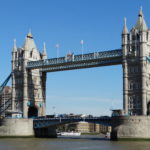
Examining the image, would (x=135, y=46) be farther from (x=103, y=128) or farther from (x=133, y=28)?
(x=103, y=128)

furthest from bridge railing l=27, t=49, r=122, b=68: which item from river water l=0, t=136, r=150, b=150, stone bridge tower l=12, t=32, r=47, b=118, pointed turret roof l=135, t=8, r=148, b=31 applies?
river water l=0, t=136, r=150, b=150

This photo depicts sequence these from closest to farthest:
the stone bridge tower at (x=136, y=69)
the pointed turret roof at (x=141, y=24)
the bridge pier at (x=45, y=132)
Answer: the stone bridge tower at (x=136, y=69), the pointed turret roof at (x=141, y=24), the bridge pier at (x=45, y=132)

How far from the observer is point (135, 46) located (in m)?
85.1

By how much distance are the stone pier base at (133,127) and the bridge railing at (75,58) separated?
15.6m

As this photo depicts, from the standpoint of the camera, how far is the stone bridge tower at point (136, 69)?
83125 mm

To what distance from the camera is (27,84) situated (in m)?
103

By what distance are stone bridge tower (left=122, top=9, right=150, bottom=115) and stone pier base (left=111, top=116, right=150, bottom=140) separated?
16.6 feet

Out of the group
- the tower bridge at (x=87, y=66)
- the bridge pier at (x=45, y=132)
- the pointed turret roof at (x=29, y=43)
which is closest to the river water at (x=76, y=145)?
the tower bridge at (x=87, y=66)

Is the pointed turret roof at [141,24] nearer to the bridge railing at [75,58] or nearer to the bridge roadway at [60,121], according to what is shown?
the bridge railing at [75,58]

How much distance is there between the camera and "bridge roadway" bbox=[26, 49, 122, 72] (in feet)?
292

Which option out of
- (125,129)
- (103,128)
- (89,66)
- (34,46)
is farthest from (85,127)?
(125,129)

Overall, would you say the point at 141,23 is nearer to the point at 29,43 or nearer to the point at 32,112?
the point at 29,43

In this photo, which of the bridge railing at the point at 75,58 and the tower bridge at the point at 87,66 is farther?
the bridge railing at the point at 75,58

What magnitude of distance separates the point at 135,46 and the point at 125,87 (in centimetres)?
855
